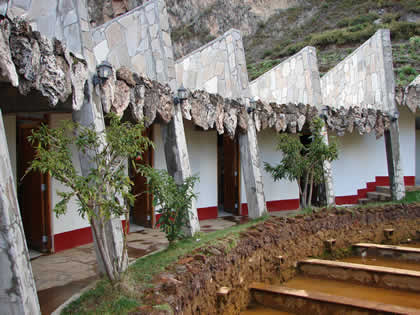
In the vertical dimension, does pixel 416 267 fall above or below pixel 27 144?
below

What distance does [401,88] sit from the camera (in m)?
12.1

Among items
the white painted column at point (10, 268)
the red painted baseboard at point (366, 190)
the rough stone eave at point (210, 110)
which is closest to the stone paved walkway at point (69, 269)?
the white painted column at point (10, 268)

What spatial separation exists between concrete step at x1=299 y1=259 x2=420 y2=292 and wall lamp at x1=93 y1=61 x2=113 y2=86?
17.7 ft

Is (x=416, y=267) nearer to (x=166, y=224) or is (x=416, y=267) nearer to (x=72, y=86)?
(x=166, y=224)

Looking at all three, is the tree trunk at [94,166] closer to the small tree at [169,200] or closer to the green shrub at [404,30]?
the small tree at [169,200]

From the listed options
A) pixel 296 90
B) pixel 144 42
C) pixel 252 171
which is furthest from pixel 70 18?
pixel 296 90

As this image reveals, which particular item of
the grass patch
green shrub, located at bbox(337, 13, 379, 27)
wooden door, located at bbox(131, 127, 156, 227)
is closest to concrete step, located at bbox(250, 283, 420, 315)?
the grass patch

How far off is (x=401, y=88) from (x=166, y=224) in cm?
995

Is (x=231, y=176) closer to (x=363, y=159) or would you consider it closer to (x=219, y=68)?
(x=219, y=68)

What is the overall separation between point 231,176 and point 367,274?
Result: 5.03m

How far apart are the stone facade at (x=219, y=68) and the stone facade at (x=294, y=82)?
2845 mm

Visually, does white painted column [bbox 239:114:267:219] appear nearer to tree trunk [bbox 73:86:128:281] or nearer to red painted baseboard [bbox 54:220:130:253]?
red painted baseboard [bbox 54:220:130:253]

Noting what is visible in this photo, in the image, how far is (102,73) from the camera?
5.13 metres

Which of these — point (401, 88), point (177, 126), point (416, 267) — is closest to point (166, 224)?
point (177, 126)
